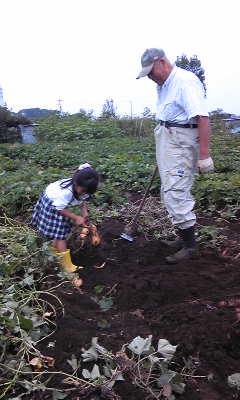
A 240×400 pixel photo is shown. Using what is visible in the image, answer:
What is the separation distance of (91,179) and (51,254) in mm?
626

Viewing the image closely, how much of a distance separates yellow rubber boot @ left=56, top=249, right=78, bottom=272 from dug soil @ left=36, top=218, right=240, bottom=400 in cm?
9

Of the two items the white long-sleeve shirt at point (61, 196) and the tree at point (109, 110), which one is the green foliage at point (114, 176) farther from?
the tree at point (109, 110)

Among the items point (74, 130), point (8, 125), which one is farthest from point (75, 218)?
point (8, 125)

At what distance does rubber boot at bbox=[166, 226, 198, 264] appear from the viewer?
378 cm

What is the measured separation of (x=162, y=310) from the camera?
9.78 ft

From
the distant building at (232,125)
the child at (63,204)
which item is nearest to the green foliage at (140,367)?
the child at (63,204)

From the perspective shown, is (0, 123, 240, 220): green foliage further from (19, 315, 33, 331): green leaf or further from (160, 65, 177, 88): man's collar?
(19, 315, 33, 331): green leaf

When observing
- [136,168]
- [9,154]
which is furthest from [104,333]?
[9,154]

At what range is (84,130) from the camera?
13469 millimetres

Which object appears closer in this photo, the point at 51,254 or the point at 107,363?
the point at 107,363

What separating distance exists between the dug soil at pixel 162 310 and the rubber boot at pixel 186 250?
8 cm

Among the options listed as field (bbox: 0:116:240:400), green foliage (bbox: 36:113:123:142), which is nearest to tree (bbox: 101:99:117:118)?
green foliage (bbox: 36:113:123:142)

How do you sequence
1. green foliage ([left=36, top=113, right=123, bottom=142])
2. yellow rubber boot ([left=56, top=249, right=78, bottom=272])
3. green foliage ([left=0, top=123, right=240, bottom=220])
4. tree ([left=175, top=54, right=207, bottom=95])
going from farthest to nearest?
tree ([left=175, top=54, right=207, bottom=95]), green foliage ([left=36, top=113, right=123, bottom=142]), green foliage ([left=0, top=123, right=240, bottom=220]), yellow rubber boot ([left=56, top=249, right=78, bottom=272])

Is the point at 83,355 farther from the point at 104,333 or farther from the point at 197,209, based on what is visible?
the point at 197,209
